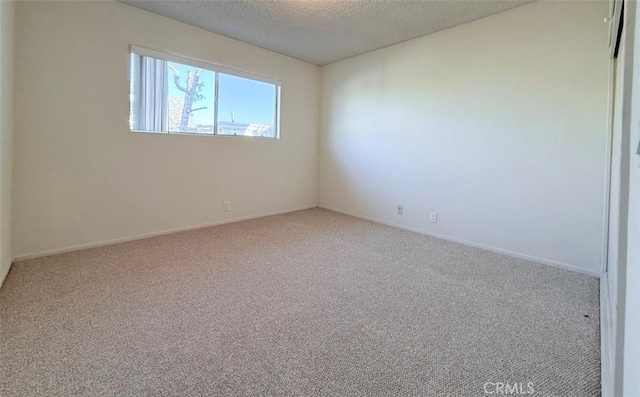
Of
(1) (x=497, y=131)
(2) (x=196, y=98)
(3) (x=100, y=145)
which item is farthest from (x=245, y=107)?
(1) (x=497, y=131)

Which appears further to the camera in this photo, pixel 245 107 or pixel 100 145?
pixel 245 107

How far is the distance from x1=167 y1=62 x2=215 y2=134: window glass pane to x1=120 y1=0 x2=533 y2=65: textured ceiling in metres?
0.56

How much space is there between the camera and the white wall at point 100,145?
8.83ft

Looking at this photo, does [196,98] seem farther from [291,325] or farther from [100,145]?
[291,325]

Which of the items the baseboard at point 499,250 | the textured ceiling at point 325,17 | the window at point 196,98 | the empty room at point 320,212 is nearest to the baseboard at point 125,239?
the empty room at point 320,212

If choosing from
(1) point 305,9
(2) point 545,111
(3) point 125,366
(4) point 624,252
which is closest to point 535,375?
(4) point 624,252

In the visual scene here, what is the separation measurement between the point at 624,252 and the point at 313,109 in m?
4.60

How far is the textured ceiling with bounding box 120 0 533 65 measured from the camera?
3010 mm

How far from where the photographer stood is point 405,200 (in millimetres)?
4121

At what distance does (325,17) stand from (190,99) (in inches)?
73.7

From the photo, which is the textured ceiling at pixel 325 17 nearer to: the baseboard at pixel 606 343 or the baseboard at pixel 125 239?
the baseboard at pixel 125 239

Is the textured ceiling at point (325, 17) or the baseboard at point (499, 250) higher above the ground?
the textured ceiling at point (325, 17)

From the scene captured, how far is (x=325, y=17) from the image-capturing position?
10.8 feet

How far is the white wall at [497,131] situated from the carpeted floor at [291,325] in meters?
0.50
